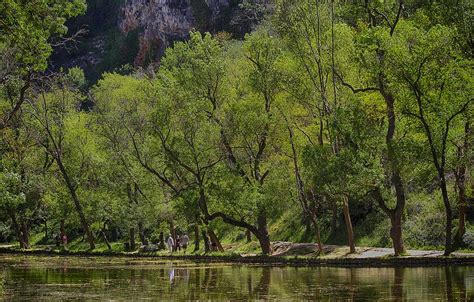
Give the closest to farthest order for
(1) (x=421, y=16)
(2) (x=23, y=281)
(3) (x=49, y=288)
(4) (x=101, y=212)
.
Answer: (3) (x=49, y=288)
(2) (x=23, y=281)
(1) (x=421, y=16)
(4) (x=101, y=212)

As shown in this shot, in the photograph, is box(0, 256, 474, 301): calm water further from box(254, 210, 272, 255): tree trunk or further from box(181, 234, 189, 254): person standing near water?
box(181, 234, 189, 254): person standing near water

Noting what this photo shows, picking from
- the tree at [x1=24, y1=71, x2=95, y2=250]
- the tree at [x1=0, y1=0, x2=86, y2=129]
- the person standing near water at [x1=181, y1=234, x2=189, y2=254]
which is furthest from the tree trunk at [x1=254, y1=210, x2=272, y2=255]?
the tree at [x1=0, y1=0, x2=86, y2=129]

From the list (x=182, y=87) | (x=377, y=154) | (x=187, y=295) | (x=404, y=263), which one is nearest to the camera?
(x=187, y=295)

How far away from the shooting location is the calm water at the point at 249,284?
20.1 m

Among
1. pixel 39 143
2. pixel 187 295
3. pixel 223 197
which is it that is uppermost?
pixel 39 143

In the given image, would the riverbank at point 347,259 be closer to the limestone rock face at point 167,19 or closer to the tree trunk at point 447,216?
the tree trunk at point 447,216

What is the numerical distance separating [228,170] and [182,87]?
6.58m

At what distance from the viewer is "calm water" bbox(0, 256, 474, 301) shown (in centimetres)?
2006

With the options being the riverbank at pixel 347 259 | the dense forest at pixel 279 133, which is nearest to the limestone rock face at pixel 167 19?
the dense forest at pixel 279 133

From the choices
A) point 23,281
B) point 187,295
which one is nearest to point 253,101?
point 23,281

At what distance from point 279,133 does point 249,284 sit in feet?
66.6

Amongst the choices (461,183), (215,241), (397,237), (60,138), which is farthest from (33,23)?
(60,138)

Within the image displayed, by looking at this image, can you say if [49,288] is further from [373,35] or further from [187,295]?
[373,35]

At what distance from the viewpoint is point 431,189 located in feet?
145
